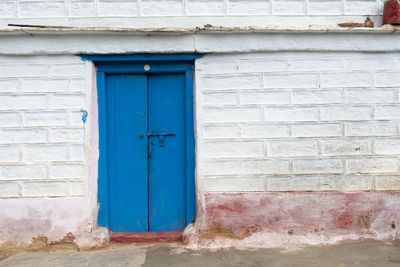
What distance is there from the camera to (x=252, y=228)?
4051 millimetres

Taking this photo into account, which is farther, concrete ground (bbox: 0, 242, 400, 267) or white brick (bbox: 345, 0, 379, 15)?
white brick (bbox: 345, 0, 379, 15)

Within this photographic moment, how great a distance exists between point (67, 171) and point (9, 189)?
2.31ft

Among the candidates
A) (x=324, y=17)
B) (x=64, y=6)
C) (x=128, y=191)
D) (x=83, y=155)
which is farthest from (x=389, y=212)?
(x=64, y=6)

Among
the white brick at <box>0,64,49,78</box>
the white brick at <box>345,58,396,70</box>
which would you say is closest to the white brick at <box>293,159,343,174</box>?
the white brick at <box>345,58,396,70</box>

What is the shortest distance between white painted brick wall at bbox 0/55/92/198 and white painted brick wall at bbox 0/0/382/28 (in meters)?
0.52

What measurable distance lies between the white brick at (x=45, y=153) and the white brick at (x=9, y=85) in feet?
2.32

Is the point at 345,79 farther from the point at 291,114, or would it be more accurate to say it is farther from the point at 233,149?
the point at 233,149

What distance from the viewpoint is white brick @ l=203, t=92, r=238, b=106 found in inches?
161

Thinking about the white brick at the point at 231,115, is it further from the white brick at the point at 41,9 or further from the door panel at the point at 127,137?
the white brick at the point at 41,9

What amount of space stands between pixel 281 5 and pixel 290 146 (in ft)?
5.61

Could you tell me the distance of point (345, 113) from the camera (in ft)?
13.5

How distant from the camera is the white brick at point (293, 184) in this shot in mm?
4082

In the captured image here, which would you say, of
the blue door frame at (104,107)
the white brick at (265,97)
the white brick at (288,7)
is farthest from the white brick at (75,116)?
the white brick at (288,7)

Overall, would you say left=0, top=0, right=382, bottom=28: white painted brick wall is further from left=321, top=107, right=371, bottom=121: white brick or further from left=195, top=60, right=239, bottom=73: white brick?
left=321, top=107, right=371, bottom=121: white brick
